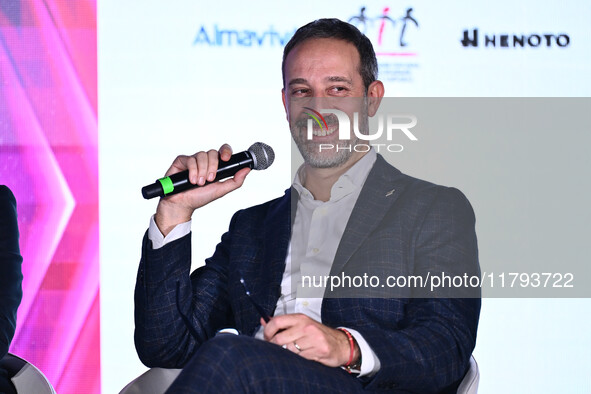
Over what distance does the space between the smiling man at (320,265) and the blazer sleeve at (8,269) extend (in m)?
0.39

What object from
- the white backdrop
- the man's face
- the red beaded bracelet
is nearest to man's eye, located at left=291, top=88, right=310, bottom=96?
the man's face

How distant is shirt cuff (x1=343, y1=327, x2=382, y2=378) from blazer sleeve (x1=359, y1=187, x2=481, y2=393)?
1cm

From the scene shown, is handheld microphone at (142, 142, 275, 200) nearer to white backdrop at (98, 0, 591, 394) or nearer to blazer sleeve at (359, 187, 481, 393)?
blazer sleeve at (359, 187, 481, 393)

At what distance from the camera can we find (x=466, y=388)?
1.78 meters

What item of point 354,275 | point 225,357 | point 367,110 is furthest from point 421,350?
point 367,110

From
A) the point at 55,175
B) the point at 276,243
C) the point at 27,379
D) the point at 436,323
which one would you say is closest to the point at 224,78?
the point at 55,175

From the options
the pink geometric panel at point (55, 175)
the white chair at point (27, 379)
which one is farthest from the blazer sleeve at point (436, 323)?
the pink geometric panel at point (55, 175)

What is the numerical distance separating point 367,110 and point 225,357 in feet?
3.78

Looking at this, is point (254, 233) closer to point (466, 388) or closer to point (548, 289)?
point (466, 388)

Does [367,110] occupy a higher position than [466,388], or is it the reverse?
[367,110]

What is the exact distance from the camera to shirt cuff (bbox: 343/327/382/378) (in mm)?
1626

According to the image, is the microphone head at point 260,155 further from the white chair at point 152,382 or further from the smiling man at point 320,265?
the white chair at point 152,382

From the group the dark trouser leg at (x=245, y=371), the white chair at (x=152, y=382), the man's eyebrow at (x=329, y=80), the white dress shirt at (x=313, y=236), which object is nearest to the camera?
the dark trouser leg at (x=245, y=371)

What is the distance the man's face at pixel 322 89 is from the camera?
2.21 m
